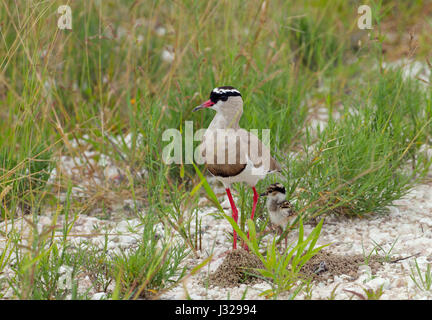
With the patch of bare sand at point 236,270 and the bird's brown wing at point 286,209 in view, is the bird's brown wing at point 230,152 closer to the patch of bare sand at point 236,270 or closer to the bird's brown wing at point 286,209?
the bird's brown wing at point 286,209

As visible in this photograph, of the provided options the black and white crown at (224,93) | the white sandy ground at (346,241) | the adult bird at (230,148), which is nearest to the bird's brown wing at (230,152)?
the adult bird at (230,148)

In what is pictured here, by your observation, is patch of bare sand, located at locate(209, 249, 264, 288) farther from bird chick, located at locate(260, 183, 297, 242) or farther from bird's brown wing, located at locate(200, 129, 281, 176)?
bird's brown wing, located at locate(200, 129, 281, 176)

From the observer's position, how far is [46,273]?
107 inches

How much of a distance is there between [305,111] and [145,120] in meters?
1.48

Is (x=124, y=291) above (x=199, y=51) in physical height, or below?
below

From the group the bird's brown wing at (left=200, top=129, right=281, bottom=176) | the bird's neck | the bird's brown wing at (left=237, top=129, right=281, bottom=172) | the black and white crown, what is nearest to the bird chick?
the bird's neck

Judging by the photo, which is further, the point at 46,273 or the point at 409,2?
the point at 409,2

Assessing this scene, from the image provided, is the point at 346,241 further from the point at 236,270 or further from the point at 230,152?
the point at 230,152

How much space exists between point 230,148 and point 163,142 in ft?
3.56

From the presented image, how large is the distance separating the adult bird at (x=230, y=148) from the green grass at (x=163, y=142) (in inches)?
7.5

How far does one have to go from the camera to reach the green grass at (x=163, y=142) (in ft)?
9.55

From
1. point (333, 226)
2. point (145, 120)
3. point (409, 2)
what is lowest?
→ point (333, 226)

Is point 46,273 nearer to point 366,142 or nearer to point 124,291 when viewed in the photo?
point 124,291
